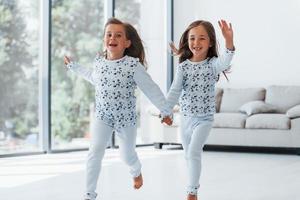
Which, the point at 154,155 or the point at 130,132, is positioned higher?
the point at 130,132

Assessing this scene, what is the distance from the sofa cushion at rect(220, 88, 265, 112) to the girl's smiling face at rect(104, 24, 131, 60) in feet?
14.1

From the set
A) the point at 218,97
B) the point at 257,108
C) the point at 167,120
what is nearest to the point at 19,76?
the point at 218,97

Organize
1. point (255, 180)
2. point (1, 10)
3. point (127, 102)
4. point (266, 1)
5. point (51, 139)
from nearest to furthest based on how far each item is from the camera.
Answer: point (127, 102), point (255, 180), point (1, 10), point (51, 139), point (266, 1)

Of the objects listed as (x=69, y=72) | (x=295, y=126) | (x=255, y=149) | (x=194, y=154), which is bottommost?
(x=255, y=149)

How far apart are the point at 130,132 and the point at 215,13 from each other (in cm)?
505

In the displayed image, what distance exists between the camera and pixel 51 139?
6.51 metres

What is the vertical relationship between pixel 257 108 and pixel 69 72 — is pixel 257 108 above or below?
below

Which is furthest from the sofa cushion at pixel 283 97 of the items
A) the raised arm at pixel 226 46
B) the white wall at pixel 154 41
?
the raised arm at pixel 226 46

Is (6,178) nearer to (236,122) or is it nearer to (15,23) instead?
(15,23)

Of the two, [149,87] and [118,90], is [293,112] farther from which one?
[118,90]

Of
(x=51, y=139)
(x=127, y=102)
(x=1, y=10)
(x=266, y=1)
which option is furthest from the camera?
(x=266, y=1)

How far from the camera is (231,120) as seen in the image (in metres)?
6.59

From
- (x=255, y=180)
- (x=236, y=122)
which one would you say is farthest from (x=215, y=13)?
(x=255, y=180)

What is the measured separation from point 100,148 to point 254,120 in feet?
12.5
